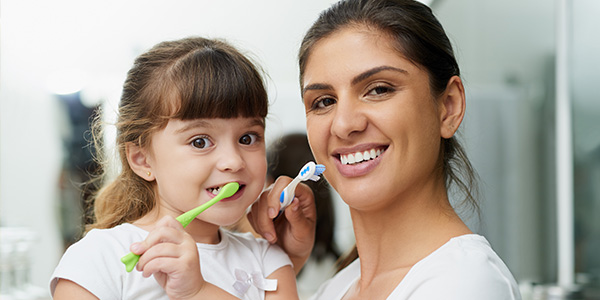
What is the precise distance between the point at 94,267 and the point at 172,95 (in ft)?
1.10

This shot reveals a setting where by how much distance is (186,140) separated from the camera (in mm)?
1086

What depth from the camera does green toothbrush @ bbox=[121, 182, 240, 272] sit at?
0.91 m

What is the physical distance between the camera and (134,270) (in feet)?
3.39

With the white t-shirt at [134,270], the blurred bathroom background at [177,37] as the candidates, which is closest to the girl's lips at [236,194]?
the white t-shirt at [134,270]

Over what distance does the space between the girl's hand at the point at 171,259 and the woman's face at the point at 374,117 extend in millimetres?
289

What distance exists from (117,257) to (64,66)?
7.35 ft

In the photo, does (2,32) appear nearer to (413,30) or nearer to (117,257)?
(117,257)

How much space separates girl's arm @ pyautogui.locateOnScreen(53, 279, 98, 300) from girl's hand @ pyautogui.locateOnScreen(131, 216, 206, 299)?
123 mm

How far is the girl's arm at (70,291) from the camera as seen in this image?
3.17ft

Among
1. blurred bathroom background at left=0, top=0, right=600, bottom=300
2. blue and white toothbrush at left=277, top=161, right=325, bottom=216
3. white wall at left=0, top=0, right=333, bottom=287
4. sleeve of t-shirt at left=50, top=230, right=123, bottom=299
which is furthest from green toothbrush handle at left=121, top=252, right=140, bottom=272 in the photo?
white wall at left=0, top=0, right=333, bottom=287

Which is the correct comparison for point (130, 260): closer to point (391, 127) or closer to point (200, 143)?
point (200, 143)

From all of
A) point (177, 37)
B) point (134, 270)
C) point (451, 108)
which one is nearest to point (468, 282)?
point (451, 108)

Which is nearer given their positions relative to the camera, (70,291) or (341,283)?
(70,291)

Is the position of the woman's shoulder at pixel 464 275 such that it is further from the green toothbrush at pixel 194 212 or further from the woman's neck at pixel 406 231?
the green toothbrush at pixel 194 212
